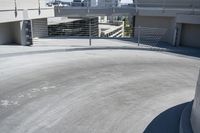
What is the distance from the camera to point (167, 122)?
8031 mm

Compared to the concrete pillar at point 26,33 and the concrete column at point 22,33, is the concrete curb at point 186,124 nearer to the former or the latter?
the concrete pillar at point 26,33

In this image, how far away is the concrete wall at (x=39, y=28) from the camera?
785 inches

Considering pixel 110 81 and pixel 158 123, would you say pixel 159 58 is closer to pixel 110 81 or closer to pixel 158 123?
pixel 110 81

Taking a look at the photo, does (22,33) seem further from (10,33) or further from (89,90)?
(89,90)

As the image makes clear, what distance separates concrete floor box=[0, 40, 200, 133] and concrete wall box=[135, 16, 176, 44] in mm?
4937

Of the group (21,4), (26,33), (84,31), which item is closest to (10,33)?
(26,33)

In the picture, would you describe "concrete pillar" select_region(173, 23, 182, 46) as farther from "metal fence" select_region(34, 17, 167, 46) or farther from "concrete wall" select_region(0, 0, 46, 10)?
"concrete wall" select_region(0, 0, 46, 10)

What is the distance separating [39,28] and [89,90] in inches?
463

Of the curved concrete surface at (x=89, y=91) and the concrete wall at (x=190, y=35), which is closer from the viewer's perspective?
the curved concrete surface at (x=89, y=91)

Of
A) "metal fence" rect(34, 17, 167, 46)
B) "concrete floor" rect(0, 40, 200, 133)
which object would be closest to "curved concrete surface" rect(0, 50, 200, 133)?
"concrete floor" rect(0, 40, 200, 133)

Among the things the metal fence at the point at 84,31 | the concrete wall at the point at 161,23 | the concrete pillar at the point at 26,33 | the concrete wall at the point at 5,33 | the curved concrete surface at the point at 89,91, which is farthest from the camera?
the metal fence at the point at 84,31

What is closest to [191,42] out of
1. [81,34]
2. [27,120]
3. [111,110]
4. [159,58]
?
[159,58]

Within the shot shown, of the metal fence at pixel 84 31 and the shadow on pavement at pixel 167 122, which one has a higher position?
the metal fence at pixel 84 31

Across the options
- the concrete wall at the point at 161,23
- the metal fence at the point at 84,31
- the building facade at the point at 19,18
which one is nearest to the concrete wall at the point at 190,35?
the concrete wall at the point at 161,23
